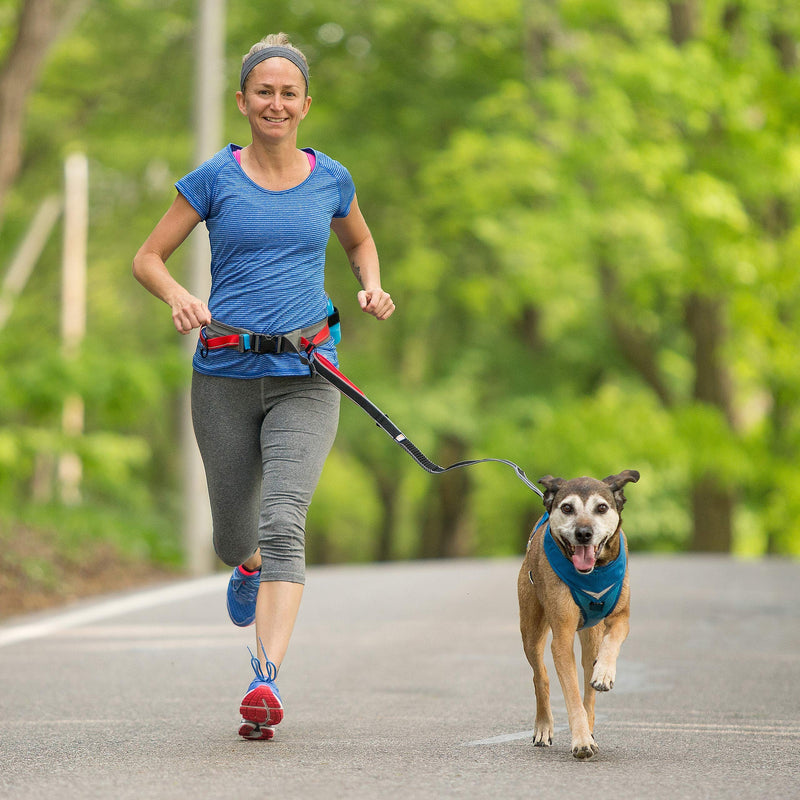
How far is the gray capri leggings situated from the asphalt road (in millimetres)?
687

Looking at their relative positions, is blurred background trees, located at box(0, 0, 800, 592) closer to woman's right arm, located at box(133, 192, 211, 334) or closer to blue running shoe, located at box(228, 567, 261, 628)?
blue running shoe, located at box(228, 567, 261, 628)

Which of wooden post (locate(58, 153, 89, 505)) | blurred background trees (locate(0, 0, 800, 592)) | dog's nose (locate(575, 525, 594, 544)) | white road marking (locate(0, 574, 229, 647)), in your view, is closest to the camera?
dog's nose (locate(575, 525, 594, 544))

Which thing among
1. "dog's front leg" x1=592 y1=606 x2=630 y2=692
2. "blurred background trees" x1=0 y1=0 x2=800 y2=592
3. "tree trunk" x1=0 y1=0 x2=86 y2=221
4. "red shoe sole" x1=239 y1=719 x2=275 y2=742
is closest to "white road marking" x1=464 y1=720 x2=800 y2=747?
"dog's front leg" x1=592 y1=606 x2=630 y2=692

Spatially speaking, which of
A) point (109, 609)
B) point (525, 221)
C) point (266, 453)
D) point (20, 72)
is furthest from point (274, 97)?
point (525, 221)

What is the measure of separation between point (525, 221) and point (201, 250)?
833 centimetres

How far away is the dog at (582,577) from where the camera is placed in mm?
4879

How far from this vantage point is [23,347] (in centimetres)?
1504

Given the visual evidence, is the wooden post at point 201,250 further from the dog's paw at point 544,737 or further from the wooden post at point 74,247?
the wooden post at point 74,247

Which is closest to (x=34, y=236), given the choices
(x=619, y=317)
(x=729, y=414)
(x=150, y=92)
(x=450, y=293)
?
(x=150, y=92)

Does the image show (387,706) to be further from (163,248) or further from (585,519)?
(163,248)

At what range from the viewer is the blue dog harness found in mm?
4922

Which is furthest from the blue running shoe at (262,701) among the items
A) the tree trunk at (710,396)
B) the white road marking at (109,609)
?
the tree trunk at (710,396)

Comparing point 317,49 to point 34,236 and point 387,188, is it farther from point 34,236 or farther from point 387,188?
point 34,236

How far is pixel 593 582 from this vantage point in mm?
4918
